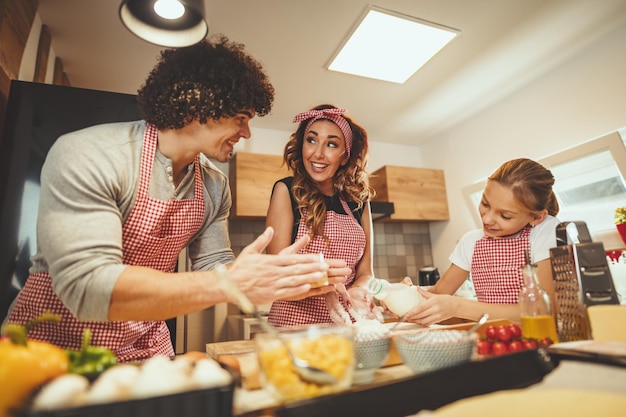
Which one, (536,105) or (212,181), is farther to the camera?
(536,105)

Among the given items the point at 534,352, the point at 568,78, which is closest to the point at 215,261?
the point at 534,352

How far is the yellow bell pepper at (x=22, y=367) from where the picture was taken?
1.41 feet

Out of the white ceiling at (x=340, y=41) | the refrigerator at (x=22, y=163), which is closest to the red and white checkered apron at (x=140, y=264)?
the refrigerator at (x=22, y=163)

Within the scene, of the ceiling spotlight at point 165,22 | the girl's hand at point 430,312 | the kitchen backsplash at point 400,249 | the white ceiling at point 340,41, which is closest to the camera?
the girl's hand at point 430,312

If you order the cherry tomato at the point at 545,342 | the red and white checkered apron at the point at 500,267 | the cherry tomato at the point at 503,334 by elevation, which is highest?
the red and white checkered apron at the point at 500,267

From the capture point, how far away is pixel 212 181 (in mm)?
1206

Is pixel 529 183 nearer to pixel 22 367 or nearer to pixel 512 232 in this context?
pixel 512 232

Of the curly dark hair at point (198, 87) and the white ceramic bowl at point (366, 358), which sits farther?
the curly dark hair at point (198, 87)

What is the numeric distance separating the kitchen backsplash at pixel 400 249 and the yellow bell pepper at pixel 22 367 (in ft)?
11.2

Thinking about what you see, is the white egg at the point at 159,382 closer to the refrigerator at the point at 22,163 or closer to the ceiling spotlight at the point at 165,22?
the ceiling spotlight at the point at 165,22

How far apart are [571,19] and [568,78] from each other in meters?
0.56

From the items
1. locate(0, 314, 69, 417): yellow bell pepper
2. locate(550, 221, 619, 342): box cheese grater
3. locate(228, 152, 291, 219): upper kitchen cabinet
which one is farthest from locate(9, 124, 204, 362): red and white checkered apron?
locate(228, 152, 291, 219): upper kitchen cabinet

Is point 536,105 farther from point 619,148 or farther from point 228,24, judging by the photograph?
point 228,24

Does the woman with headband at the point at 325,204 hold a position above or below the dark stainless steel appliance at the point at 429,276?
above
